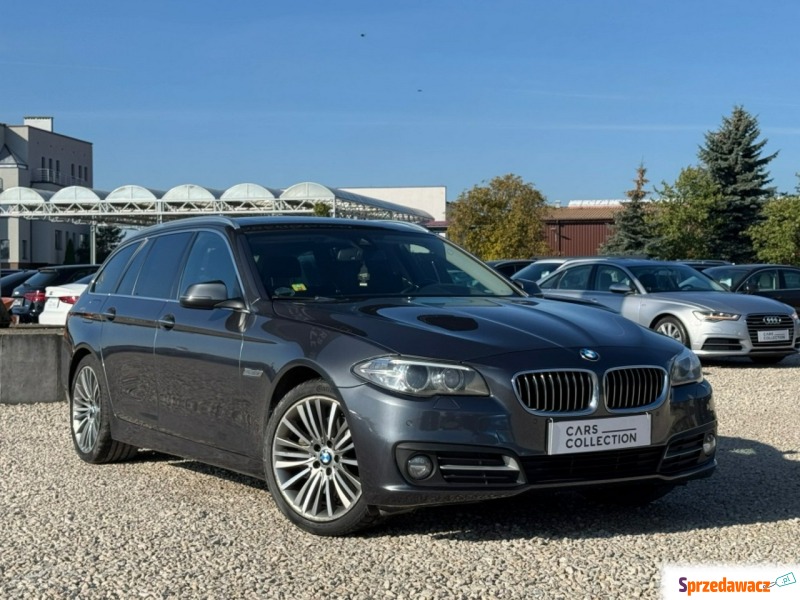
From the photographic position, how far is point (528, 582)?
453 cm

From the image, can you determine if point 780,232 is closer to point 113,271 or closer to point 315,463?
point 113,271

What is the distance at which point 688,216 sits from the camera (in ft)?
171

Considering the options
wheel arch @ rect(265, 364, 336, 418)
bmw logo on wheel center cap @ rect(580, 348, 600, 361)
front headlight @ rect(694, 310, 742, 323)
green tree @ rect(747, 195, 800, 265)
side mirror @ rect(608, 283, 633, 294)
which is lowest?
front headlight @ rect(694, 310, 742, 323)

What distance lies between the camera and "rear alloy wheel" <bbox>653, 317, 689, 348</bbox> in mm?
15242

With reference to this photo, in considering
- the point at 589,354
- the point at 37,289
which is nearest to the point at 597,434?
the point at 589,354

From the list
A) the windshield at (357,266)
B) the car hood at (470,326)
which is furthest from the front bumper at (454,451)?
the windshield at (357,266)

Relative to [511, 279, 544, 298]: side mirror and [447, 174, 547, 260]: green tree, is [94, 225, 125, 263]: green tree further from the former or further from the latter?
[511, 279, 544, 298]: side mirror

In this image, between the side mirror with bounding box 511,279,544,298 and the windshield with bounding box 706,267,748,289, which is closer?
the side mirror with bounding box 511,279,544,298

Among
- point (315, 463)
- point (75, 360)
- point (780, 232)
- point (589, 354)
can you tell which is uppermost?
point (780, 232)

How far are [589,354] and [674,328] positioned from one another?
10.5 metres

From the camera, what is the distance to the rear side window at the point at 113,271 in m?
7.91

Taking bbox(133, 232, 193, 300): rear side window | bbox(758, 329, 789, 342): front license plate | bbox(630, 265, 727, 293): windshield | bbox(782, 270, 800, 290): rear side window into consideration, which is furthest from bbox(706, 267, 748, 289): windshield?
bbox(133, 232, 193, 300): rear side window

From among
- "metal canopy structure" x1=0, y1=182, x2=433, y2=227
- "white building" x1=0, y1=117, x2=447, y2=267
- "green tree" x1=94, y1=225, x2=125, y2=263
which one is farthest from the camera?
"green tree" x1=94, y1=225, x2=125, y2=263

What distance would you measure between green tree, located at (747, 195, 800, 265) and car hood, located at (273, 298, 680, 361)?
152 ft
